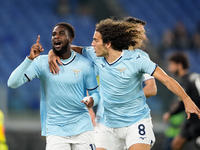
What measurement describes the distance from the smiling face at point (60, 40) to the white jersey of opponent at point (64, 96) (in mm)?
149

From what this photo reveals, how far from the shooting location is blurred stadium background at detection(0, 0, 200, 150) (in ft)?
31.9

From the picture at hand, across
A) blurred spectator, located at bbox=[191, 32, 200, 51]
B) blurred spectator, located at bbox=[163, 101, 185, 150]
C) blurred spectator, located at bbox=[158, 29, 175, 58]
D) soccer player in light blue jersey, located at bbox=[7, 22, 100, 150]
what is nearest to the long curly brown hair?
soccer player in light blue jersey, located at bbox=[7, 22, 100, 150]

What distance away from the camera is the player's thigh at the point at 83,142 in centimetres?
500

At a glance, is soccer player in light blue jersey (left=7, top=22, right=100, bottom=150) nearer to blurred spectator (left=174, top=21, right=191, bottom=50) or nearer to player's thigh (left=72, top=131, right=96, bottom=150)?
player's thigh (left=72, top=131, right=96, bottom=150)

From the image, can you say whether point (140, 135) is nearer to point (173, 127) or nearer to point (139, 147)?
point (139, 147)

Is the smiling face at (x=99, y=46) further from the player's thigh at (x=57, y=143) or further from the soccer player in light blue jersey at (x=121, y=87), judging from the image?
the player's thigh at (x=57, y=143)

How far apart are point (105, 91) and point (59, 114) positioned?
63 centimetres

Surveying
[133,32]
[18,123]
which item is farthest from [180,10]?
[133,32]

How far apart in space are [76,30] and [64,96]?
9.82 metres

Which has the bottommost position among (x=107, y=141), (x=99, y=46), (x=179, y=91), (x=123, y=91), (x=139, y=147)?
(x=139, y=147)

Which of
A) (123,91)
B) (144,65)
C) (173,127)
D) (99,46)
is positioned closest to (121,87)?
(123,91)

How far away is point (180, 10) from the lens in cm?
1697

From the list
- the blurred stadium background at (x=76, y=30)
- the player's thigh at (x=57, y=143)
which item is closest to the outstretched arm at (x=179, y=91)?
the player's thigh at (x=57, y=143)

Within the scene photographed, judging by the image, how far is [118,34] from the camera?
5.38 m
